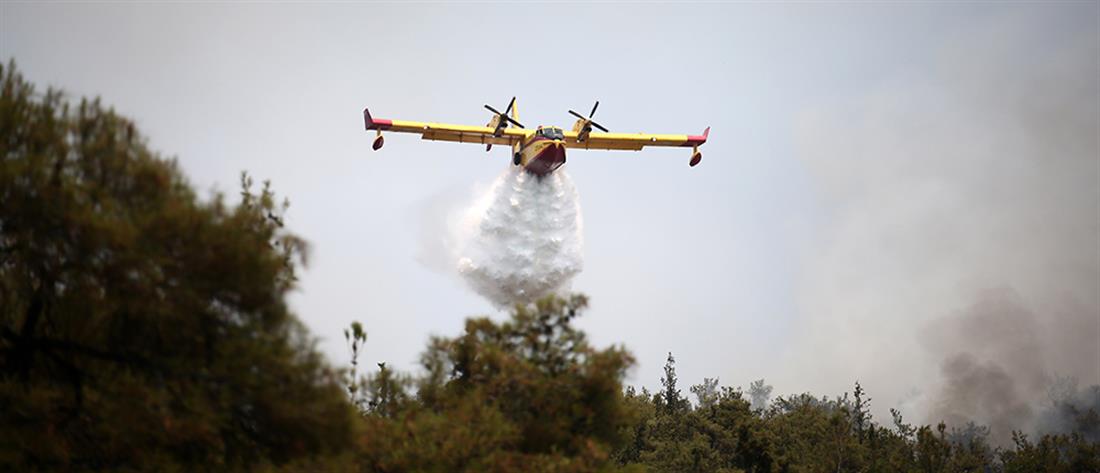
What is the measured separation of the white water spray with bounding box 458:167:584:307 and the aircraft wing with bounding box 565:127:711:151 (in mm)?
2048

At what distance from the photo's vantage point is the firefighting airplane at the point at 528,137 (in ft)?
139

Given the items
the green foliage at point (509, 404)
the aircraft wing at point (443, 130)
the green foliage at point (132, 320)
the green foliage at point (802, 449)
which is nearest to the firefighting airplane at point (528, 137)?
the aircraft wing at point (443, 130)

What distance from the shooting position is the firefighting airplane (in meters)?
42.3

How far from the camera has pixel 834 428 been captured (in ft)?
135

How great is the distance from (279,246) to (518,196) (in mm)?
26498

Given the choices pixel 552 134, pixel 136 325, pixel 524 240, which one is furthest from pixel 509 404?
pixel 524 240

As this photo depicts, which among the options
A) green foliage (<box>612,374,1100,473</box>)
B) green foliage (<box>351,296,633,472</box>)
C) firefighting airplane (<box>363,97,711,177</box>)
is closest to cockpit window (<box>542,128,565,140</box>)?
firefighting airplane (<box>363,97,711,177</box>)

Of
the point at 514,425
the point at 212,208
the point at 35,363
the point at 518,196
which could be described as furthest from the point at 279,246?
the point at 518,196

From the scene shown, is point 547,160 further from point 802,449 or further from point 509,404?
point 509,404

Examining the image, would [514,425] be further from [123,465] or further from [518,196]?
[518,196]

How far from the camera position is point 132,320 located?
16422 mm

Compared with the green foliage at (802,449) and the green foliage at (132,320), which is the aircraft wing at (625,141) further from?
the green foliage at (132,320)

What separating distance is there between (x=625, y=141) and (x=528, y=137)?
19.6 feet

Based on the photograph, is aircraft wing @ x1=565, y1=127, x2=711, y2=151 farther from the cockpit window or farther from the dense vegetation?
the dense vegetation
